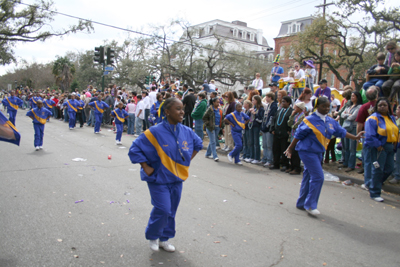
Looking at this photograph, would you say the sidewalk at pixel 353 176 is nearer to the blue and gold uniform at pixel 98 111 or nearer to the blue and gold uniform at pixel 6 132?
the blue and gold uniform at pixel 6 132

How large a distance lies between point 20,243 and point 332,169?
785cm

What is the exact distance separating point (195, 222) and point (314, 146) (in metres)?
2.39

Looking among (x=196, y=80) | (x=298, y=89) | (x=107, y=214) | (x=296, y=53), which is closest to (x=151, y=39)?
(x=196, y=80)

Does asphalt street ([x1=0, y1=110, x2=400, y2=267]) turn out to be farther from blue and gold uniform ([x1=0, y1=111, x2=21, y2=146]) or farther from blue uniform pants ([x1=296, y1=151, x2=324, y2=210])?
blue and gold uniform ([x1=0, y1=111, x2=21, y2=146])

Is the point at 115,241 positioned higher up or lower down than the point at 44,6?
lower down

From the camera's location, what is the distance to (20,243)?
4.16 m

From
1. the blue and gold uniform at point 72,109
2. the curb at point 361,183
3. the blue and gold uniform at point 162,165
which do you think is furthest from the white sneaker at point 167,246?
the blue and gold uniform at point 72,109

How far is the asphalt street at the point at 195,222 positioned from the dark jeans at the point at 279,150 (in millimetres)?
1068

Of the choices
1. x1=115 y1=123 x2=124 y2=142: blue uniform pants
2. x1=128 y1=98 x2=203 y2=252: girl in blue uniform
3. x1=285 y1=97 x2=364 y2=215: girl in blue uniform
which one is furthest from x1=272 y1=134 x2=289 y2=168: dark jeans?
x1=115 y1=123 x2=124 y2=142: blue uniform pants

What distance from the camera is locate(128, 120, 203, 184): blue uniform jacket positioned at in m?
3.83

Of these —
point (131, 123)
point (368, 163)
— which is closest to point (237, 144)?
point (368, 163)

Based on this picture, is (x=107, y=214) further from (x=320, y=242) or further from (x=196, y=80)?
(x=196, y=80)

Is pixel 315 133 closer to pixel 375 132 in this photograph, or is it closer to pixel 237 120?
pixel 375 132

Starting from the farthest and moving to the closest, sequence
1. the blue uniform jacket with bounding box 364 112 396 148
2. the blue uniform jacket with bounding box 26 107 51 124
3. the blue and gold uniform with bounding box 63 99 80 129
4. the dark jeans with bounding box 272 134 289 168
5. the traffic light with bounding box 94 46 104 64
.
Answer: the traffic light with bounding box 94 46 104 64 → the blue and gold uniform with bounding box 63 99 80 129 → the blue uniform jacket with bounding box 26 107 51 124 → the dark jeans with bounding box 272 134 289 168 → the blue uniform jacket with bounding box 364 112 396 148
